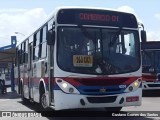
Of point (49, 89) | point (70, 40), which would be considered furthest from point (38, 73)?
point (70, 40)

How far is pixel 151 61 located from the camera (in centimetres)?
2077

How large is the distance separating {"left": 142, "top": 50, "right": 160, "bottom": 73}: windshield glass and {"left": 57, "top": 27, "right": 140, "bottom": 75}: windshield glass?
31.9ft

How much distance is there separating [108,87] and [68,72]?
119 centimetres

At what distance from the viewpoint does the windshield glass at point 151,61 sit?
2075 cm

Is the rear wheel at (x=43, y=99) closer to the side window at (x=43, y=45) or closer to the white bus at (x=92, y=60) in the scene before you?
the white bus at (x=92, y=60)

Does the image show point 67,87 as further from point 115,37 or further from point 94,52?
point 115,37

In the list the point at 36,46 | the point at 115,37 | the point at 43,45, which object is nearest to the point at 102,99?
the point at 115,37

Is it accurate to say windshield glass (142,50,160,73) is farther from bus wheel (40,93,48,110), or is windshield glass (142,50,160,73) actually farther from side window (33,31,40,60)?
bus wheel (40,93,48,110)

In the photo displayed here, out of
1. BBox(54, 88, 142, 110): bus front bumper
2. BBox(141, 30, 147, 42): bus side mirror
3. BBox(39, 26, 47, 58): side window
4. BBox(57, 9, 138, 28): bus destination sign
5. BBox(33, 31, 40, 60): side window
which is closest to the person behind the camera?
BBox(54, 88, 142, 110): bus front bumper

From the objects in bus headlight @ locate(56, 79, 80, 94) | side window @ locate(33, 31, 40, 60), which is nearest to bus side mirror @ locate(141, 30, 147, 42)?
bus headlight @ locate(56, 79, 80, 94)

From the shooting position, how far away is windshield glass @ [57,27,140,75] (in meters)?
10.6

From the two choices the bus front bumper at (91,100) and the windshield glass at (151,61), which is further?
the windshield glass at (151,61)

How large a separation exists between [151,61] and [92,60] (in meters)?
10.6

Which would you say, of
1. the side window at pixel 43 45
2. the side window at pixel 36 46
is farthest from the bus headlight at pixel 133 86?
the side window at pixel 36 46
